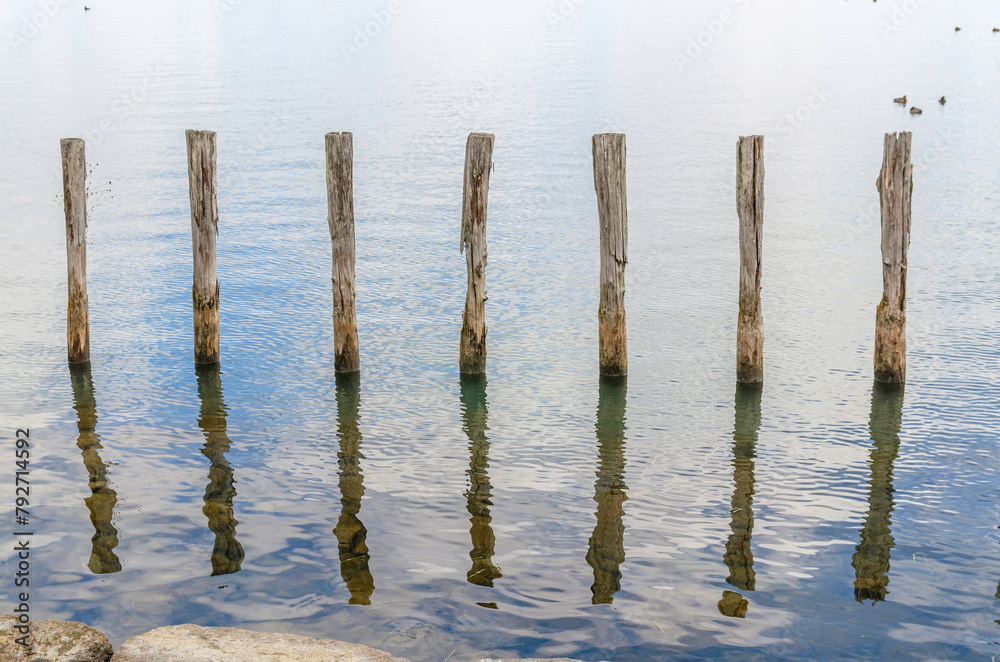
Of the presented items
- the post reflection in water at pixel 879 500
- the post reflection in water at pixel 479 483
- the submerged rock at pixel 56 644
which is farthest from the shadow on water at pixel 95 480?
the post reflection in water at pixel 879 500

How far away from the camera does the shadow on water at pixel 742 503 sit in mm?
7520

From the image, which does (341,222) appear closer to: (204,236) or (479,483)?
(204,236)

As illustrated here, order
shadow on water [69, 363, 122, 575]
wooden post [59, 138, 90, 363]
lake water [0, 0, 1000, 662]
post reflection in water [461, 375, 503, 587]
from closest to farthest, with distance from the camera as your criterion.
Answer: lake water [0, 0, 1000, 662]
post reflection in water [461, 375, 503, 587]
shadow on water [69, 363, 122, 575]
wooden post [59, 138, 90, 363]

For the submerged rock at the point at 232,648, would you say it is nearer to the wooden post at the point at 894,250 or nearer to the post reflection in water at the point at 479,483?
the post reflection in water at the point at 479,483

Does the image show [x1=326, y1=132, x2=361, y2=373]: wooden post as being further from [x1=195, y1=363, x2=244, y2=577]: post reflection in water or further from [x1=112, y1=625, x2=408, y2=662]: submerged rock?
[x1=112, y1=625, x2=408, y2=662]: submerged rock

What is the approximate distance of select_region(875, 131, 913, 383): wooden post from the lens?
10875 mm

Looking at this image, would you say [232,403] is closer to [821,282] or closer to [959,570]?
[959,570]

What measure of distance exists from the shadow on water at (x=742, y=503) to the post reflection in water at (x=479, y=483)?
6.17ft

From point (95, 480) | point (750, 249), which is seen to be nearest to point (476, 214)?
point (750, 249)

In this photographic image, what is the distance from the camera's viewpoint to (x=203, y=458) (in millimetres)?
10039

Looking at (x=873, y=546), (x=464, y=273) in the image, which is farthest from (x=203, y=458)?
(x=464, y=273)

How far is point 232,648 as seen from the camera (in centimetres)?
621

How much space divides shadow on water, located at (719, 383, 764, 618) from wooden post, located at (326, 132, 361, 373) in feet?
15.9

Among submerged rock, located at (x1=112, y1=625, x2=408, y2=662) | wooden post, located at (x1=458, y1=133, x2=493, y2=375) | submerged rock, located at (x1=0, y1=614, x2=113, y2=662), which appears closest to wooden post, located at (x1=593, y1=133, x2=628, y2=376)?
wooden post, located at (x1=458, y1=133, x2=493, y2=375)
